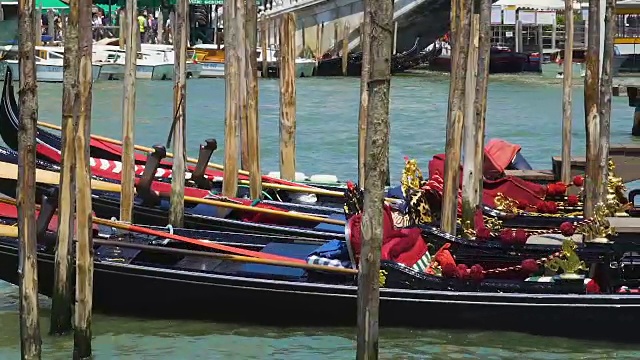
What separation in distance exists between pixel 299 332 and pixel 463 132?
A: 4.19 feet

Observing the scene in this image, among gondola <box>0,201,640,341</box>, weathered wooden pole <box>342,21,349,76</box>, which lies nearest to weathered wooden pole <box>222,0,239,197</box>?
gondola <box>0,201,640,341</box>

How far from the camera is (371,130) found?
13.6 feet

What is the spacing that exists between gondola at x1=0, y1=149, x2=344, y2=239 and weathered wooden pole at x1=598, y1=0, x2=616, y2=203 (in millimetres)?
1278

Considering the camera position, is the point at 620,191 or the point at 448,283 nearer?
the point at 448,283

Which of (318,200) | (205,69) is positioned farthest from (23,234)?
(205,69)

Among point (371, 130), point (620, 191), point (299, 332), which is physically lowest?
point (299, 332)

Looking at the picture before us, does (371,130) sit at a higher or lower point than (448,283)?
higher

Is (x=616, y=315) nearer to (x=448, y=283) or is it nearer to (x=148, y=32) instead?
(x=448, y=283)

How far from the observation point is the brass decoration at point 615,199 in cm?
665

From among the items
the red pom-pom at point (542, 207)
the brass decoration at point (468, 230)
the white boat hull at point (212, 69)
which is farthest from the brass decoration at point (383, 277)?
the white boat hull at point (212, 69)

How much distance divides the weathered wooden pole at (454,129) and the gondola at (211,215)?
0.65 meters

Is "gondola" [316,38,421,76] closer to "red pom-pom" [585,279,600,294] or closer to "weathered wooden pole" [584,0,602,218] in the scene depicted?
"weathered wooden pole" [584,0,602,218]

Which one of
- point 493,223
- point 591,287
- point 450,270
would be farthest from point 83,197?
point 493,223

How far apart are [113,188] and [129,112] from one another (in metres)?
0.89
